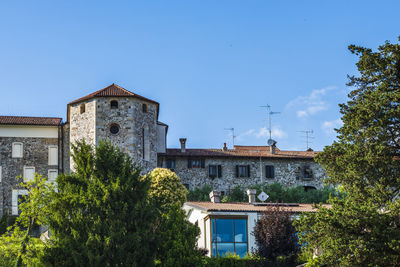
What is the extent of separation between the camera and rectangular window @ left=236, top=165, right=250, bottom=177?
47.9 m

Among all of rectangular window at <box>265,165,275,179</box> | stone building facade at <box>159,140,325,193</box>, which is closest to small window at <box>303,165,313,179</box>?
stone building facade at <box>159,140,325,193</box>

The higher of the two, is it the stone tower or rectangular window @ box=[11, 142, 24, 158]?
the stone tower

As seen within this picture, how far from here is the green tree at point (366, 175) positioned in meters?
17.8

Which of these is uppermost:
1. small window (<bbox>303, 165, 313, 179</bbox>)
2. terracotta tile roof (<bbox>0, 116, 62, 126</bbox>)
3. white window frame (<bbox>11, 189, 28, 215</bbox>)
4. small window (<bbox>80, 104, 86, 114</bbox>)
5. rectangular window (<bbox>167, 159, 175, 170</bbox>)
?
small window (<bbox>80, 104, 86, 114</bbox>)

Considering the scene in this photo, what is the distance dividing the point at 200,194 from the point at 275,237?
17993mm

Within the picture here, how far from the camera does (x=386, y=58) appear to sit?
782 inches

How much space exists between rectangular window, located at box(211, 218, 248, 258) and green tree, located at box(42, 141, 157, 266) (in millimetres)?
5640

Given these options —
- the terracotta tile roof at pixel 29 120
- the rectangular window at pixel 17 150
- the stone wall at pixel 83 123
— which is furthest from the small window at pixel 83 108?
the rectangular window at pixel 17 150

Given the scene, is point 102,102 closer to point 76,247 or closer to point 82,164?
point 82,164

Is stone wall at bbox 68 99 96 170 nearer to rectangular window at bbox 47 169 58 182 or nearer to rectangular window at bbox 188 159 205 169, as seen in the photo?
rectangular window at bbox 47 169 58 182

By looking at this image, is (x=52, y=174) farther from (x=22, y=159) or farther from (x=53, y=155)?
(x=22, y=159)

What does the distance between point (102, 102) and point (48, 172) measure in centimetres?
732

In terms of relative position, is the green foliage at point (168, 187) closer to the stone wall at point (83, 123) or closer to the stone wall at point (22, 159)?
the stone wall at point (83, 123)

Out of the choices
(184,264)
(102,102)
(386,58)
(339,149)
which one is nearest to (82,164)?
(184,264)
